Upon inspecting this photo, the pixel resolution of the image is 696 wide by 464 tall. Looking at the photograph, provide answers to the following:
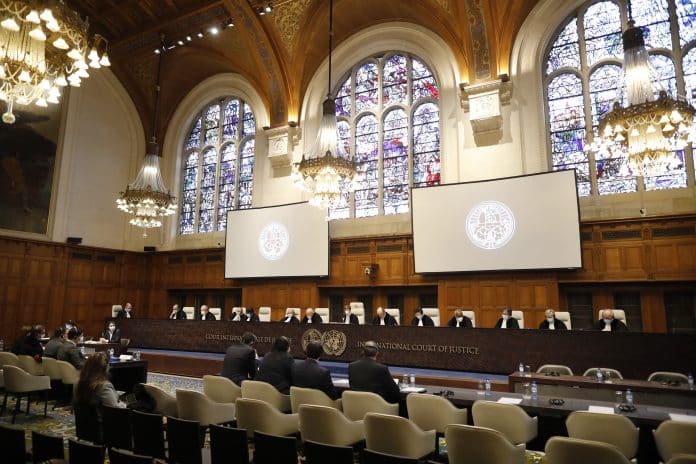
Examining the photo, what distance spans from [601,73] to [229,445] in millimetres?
10569

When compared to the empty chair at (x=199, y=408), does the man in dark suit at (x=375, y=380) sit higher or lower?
higher

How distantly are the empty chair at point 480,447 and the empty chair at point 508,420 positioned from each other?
24.4 inches

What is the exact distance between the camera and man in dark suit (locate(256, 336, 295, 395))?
4836 mm

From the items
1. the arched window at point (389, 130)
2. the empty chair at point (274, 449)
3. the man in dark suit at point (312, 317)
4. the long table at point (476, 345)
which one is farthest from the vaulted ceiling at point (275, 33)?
the empty chair at point (274, 449)

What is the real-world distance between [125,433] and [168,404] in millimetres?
578

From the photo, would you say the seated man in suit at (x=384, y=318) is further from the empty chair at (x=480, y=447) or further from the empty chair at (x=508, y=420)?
the empty chair at (x=480, y=447)

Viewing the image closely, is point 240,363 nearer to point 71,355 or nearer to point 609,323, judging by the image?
point 71,355

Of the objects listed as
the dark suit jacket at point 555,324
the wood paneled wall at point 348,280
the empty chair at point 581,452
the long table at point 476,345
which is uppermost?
the wood paneled wall at point 348,280

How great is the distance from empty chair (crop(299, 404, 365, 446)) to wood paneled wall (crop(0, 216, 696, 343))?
708 centimetres

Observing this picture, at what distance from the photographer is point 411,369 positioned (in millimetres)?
7500

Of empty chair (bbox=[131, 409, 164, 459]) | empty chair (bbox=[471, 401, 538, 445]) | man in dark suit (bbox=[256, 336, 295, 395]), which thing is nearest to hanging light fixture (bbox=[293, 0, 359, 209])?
A: man in dark suit (bbox=[256, 336, 295, 395])

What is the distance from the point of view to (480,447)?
2.77 meters

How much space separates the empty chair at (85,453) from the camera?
8.48 ft

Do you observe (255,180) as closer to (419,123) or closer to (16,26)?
(419,123)
